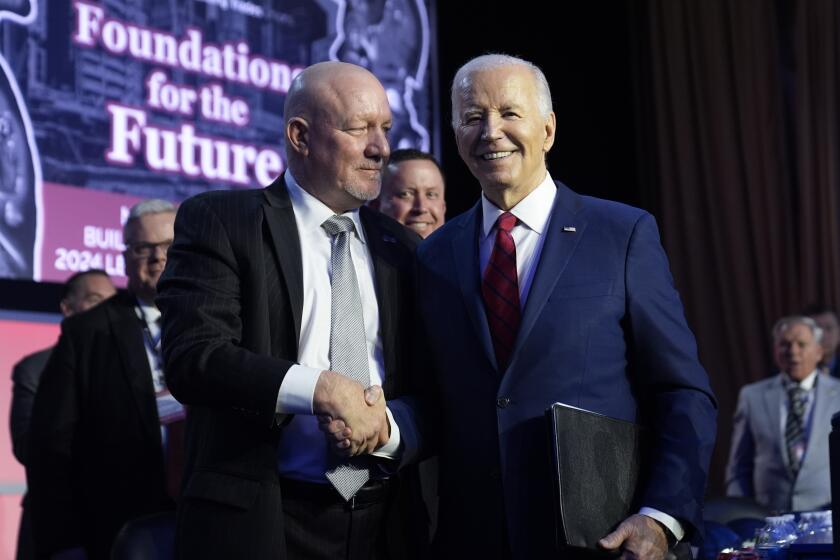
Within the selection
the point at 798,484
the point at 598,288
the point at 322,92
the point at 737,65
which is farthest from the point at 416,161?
the point at 737,65

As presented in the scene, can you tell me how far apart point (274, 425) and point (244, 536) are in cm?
20

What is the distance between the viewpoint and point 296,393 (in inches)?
78.7

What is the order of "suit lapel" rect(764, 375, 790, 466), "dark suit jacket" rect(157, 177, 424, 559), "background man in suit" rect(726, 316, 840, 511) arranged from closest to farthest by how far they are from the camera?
"dark suit jacket" rect(157, 177, 424, 559) → "background man in suit" rect(726, 316, 840, 511) → "suit lapel" rect(764, 375, 790, 466)

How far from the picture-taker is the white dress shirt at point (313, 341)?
2.01 m

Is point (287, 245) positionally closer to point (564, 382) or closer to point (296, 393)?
point (296, 393)

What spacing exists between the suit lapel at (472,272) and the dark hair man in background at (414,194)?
974 mm

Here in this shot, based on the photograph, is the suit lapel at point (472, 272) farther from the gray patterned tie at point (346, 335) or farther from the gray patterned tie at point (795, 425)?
the gray patterned tie at point (795, 425)

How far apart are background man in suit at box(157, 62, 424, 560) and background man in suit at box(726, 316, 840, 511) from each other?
3916mm

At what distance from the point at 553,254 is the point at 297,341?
0.49m

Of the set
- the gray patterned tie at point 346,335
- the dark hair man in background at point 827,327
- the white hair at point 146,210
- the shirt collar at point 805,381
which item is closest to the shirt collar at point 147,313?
the white hair at point 146,210

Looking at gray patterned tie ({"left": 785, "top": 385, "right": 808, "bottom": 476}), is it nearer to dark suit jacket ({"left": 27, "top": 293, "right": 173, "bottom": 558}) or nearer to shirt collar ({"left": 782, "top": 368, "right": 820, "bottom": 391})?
shirt collar ({"left": 782, "top": 368, "right": 820, "bottom": 391})

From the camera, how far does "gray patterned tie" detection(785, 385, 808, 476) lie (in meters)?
5.76

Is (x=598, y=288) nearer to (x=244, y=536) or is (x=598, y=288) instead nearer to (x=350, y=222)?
(x=350, y=222)

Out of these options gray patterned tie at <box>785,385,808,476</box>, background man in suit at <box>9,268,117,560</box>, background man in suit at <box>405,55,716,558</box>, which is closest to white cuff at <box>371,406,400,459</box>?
background man in suit at <box>405,55,716,558</box>
